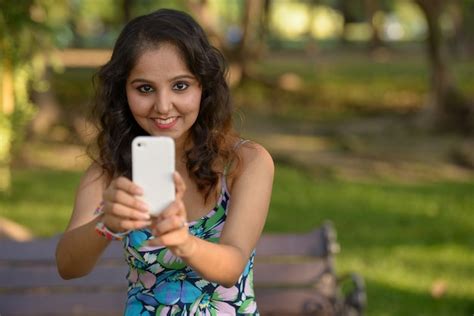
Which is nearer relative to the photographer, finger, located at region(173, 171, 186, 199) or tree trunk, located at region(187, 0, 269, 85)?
finger, located at region(173, 171, 186, 199)

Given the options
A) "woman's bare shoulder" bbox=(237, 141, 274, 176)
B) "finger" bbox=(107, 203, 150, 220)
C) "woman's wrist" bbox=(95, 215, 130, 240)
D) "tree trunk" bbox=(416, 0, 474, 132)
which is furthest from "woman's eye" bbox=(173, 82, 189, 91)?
"tree trunk" bbox=(416, 0, 474, 132)

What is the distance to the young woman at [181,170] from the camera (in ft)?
8.76

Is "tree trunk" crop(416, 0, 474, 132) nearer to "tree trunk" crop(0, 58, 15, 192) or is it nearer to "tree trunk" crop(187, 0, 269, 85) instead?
"tree trunk" crop(187, 0, 269, 85)

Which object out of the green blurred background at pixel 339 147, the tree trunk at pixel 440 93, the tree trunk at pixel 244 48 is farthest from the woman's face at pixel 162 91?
the tree trunk at pixel 244 48

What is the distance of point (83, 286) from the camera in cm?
482

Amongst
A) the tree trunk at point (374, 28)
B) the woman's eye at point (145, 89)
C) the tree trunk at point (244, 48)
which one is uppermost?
the woman's eye at point (145, 89)

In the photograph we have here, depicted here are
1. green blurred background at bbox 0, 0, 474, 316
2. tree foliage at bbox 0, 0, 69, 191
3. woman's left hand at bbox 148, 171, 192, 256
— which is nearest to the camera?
woman's left hand at bbox 148, 171, 192, 256

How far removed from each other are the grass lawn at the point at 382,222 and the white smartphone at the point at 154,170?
4431 mm

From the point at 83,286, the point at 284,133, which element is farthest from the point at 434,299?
the point at 284,133

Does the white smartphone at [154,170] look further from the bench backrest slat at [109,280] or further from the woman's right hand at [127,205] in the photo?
the bench backrest slat at [109,280]

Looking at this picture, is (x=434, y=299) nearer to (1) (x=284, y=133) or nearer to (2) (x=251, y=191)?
(2) (x=251, y=191)

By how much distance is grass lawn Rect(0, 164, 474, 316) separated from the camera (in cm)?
696

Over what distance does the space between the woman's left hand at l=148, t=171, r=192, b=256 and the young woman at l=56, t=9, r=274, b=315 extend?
20 cm

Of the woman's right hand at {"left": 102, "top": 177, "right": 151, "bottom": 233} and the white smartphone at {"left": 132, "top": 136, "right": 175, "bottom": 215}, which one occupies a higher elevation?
→ the white smartphone at {"left": 132, "top": 136, "right": 175, "bottom": 215}
